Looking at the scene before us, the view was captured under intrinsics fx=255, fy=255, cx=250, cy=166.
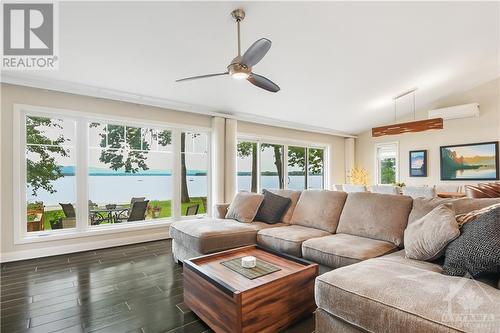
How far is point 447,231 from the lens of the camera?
67.0 inches

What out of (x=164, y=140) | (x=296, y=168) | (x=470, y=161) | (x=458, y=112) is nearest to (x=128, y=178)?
(x=164, y=140)

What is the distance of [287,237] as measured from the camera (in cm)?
267

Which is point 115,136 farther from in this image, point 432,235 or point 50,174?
point 432,235

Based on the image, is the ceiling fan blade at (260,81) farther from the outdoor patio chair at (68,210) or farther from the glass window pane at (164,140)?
the outdoor patio chair at (68,210)

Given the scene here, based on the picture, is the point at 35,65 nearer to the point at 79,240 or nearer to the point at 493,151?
the point at 79,240

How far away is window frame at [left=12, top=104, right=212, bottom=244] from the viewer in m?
3.37

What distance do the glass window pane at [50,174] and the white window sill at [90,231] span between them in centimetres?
Result: 10

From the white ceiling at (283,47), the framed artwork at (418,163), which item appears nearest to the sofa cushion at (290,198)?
the white ceiling at (283,47)

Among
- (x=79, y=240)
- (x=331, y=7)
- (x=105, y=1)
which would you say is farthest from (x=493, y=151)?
(x=79, y=240)

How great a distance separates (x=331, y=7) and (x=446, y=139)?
523 centimetres

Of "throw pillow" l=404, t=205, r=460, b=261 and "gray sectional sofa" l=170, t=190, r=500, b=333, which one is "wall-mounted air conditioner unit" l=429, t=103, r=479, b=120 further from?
"throw pillow" l=404, t=205, r=460, b=261

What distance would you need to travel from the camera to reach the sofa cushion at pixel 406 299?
3.71 ft

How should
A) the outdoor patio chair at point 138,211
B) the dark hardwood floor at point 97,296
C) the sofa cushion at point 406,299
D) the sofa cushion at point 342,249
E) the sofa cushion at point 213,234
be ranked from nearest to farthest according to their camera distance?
the sofa cushion at point 406,299 → the dark hardwood floor at point 97,296 → the sofa cushion at point 342,249 → the sofa cushion at point 213,234 → the outdoor patio chair at point 138,211

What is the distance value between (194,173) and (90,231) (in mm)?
1974
